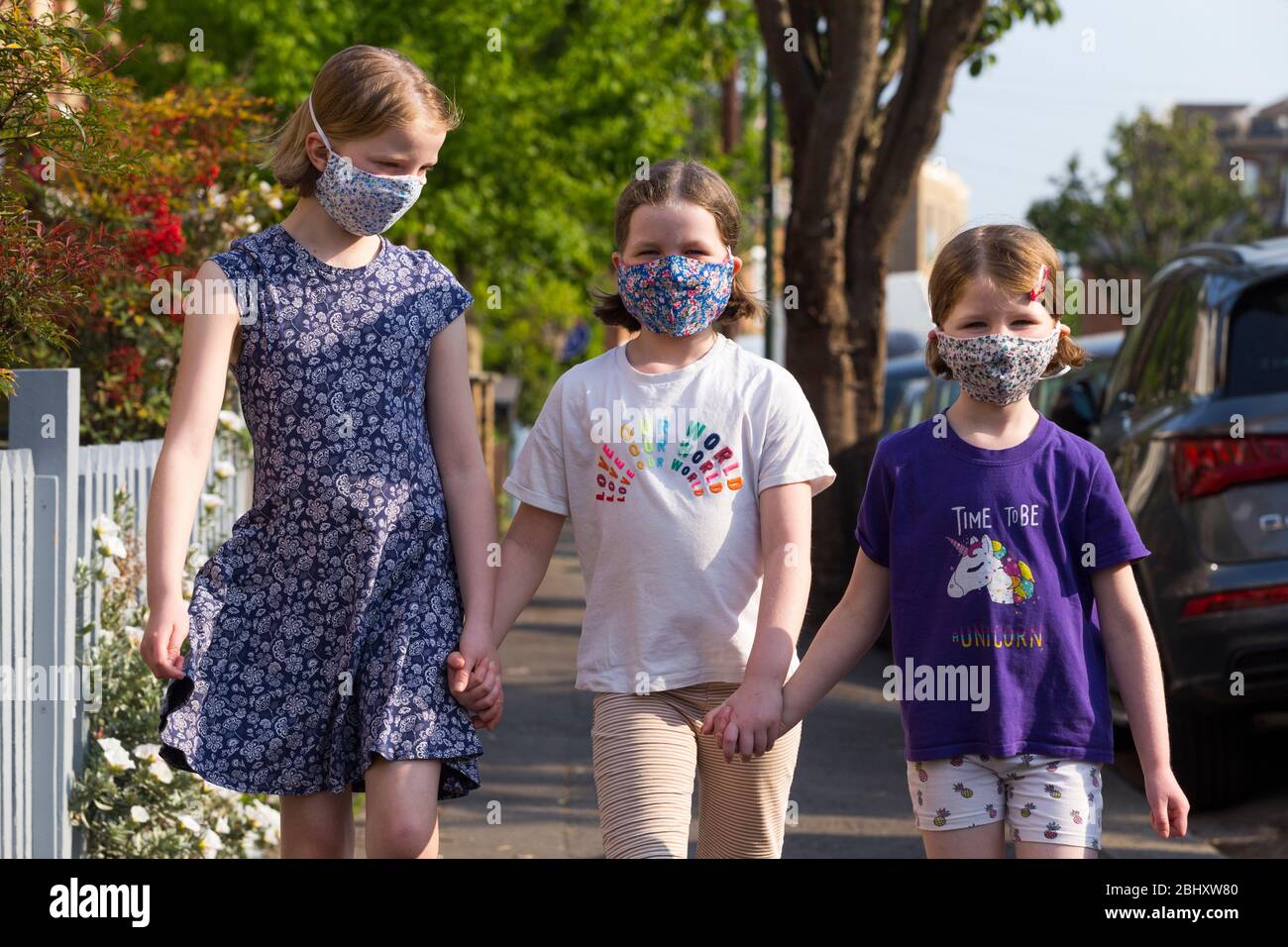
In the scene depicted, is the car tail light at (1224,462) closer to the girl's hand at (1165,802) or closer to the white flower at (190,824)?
the girl's hand at (1165,802)

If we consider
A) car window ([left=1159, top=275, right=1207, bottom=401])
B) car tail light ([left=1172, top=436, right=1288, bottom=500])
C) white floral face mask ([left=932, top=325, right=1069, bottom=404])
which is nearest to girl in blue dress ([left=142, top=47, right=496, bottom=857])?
white floral face mask ([left=932, top=325, right=1069, bottom=404])

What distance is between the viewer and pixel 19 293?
11.5ft

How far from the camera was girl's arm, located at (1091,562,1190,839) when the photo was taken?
3.02m

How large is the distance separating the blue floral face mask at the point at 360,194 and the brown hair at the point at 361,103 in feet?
0.13

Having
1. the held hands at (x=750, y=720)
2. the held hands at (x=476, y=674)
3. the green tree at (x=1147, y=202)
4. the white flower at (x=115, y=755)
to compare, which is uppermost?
→ the green tree at (x=1147, y=202)

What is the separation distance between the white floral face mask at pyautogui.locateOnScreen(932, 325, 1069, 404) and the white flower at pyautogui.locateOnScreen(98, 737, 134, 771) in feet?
8.32

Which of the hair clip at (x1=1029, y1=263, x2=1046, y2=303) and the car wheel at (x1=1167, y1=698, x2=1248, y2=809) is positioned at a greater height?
the hair clip at (x1=1029, y1=263, x2=1046, y2=303)

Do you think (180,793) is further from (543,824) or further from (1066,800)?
(1066,800)

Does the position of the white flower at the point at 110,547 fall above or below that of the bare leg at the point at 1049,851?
above

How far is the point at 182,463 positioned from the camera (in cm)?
309

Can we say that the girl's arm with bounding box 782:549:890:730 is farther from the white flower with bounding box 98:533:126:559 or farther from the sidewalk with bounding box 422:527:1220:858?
the white flower with bounding box 98:533:126:559

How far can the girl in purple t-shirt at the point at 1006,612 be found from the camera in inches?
120

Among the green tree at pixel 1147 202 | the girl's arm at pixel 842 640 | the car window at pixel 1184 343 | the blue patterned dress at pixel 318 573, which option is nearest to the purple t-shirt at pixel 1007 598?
the girl's arm at pixel 842 640

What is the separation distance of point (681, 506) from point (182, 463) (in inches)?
36.2
